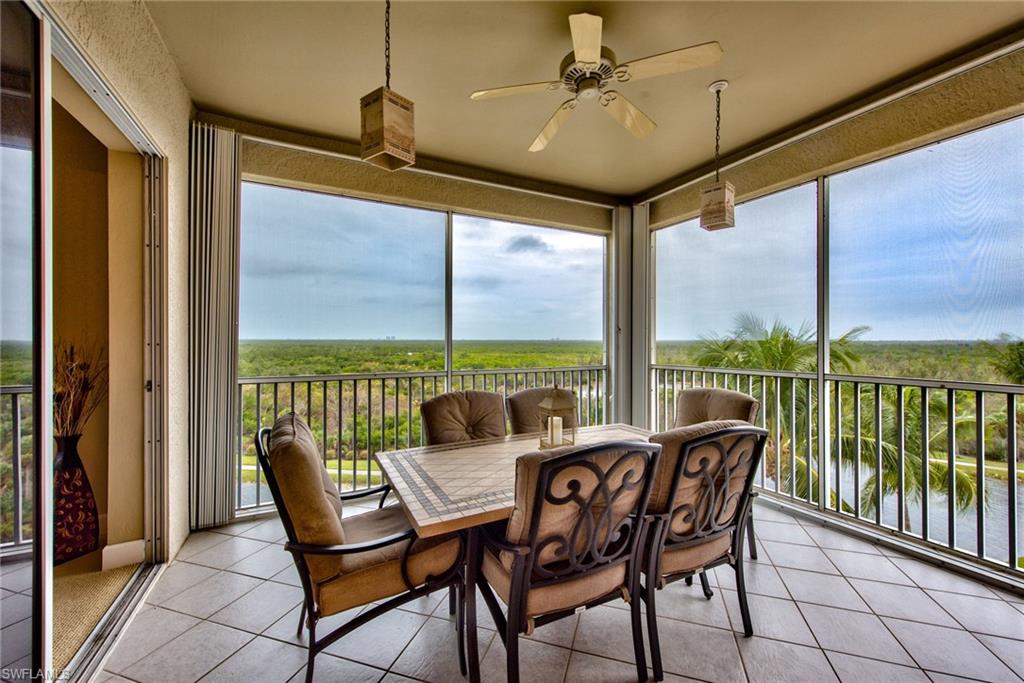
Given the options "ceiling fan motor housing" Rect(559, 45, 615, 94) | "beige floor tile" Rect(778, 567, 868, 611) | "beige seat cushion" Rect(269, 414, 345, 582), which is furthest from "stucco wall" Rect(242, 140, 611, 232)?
"beige floor tile" Rect(778, 567, 868, 611)

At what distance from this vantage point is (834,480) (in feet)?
9.75

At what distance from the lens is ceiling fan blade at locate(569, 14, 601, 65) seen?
1.62 meters

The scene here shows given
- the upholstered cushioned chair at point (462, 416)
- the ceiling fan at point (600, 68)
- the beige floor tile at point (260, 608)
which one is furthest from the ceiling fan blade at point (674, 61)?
the beige floor tile at point (260, 608)

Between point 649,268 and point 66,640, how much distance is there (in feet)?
15.6

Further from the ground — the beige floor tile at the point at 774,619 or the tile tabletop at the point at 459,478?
the tile tabletop at the point at 459,478

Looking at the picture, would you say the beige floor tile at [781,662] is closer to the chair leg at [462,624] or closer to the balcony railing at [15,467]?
the chair leg at [462,624]

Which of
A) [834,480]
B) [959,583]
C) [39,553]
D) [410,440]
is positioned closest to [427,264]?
[410,440]

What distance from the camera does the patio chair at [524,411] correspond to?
2660 mm

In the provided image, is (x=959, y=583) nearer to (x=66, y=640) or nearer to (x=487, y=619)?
(x=487, y=619)

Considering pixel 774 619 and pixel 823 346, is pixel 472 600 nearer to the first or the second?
pixel 774 619

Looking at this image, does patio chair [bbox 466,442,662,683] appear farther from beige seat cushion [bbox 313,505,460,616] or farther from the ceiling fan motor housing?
the ceiling fan motor housing

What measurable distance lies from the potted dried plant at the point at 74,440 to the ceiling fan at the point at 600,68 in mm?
2526

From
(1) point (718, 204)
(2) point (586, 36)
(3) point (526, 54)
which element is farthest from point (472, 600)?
(3) point (526, 54)

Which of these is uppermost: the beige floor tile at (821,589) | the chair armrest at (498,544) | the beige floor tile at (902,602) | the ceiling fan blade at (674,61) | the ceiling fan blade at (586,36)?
the ceiling fan blade at (586,36)
